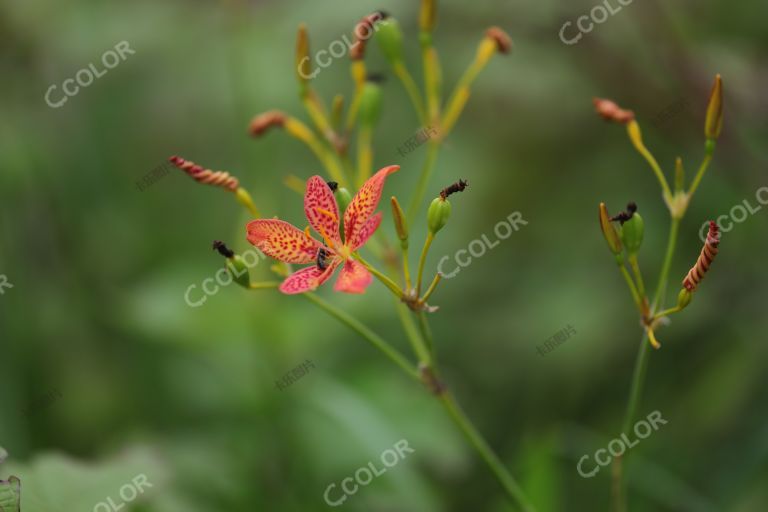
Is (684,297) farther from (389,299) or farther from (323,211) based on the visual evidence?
(389,299)

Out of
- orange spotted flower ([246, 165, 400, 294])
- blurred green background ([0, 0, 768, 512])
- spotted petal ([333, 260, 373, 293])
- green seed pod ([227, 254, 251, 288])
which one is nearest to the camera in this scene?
spotted petal ([333, 260, 373, 293])

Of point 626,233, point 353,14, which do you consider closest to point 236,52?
point 353,14

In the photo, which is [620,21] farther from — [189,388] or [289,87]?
[189,388]

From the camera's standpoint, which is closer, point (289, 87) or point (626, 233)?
point (626, 233)

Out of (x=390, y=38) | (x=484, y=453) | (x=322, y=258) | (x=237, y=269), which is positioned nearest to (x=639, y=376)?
(x=484, y=453)

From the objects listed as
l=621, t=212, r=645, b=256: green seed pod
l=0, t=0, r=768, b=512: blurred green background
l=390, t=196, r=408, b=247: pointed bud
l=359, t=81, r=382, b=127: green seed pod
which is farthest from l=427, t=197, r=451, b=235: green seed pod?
l=0, t=0, r=768, b=512: blurred green background

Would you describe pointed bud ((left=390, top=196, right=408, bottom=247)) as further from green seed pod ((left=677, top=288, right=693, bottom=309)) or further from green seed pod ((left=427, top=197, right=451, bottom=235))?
green seed pod ((left=677, top=288, right=693, bottom=309))

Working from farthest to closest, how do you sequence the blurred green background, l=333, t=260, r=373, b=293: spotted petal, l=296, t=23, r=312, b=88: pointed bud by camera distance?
the blurred green background, l=296, t=23, r=312, b=88: pointed bud, l=333, t=260, r=373, b=293: spotted petal

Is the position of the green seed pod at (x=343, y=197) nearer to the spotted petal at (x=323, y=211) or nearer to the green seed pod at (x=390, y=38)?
the spotted petal at (x=323, y=211)
